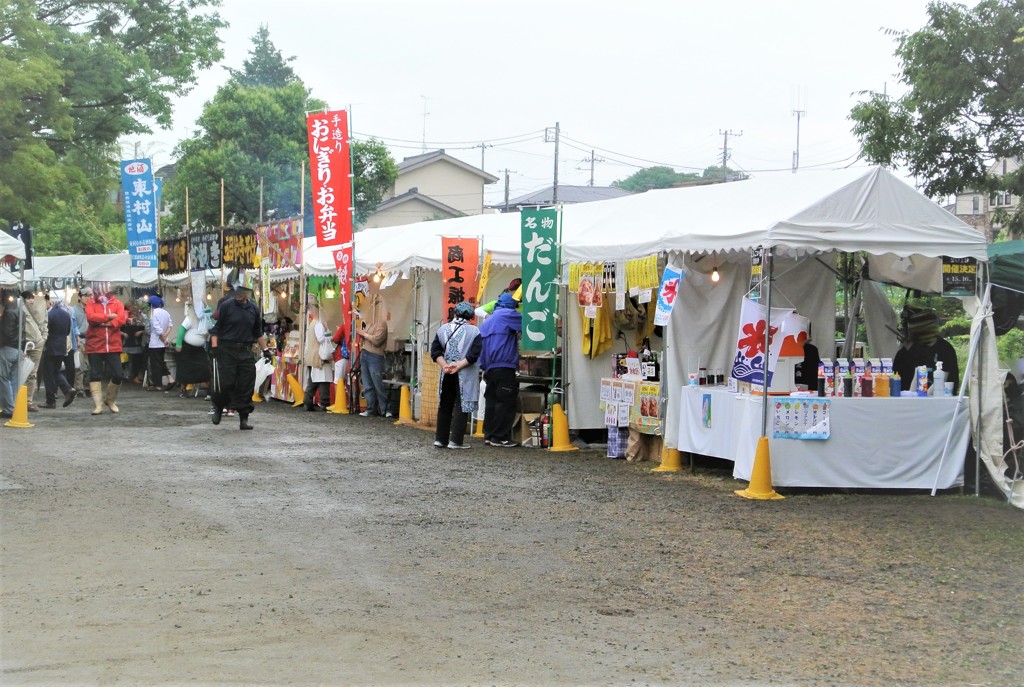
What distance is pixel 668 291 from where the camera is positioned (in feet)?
38.1

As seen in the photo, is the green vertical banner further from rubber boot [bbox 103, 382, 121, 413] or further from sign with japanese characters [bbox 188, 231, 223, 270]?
sign with japanese characters [bbox 188, 231, 223, 270]

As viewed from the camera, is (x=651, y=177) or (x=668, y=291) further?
(x=651, y=177)

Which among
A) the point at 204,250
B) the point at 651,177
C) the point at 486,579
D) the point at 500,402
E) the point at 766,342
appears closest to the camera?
the point at 486,579

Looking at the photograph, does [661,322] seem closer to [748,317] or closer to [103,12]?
[748,317]

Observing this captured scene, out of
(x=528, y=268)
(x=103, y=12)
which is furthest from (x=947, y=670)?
(x=103, y=12)

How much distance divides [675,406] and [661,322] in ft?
3.10

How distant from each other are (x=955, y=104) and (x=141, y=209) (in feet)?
50.8

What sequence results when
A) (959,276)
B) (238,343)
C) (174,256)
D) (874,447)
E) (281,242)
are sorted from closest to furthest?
(874,447) < (959,276) < (238,343) < (281,242) < (174,256)

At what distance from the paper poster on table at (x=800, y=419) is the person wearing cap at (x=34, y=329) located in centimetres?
1125

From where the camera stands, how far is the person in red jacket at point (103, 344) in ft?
56.1

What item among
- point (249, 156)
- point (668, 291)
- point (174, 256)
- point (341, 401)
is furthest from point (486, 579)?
point (249, 156)

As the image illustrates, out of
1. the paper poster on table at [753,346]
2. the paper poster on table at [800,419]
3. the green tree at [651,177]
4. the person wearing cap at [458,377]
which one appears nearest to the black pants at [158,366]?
the person wearing cap at [458,377]

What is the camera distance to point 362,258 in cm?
1847

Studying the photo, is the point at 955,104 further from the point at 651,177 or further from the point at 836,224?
the point at 651,177
